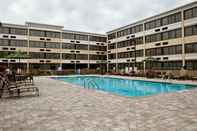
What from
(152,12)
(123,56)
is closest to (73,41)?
(123,56)

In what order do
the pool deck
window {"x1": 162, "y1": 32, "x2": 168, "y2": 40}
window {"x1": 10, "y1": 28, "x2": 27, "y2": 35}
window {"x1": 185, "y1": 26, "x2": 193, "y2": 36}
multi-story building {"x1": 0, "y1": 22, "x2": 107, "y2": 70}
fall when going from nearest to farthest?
1. the pool deck
2. window {"x1": 185, "y1": 26, "x2": 193, "y2": 36}
3. window {"x1": 162, "y1": 32, "x2": 168, "y2": 40}
4. multi-story building {"x1": 0, "y1": 22, "x2": 107, "y2": 70}
5. window {"x1": 10, "y1": 28, "x2": 27, "y2": 35}

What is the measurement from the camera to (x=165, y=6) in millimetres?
36594

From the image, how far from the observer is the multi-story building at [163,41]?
30562 millimetres

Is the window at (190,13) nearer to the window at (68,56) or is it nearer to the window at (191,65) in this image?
the window at (191,65)

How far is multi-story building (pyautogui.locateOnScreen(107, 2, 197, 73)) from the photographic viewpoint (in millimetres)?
30562

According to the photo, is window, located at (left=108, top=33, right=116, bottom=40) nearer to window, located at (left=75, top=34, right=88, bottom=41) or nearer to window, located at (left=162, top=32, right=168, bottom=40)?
window, located at (left=75, top=34, right=88, bottom=41)

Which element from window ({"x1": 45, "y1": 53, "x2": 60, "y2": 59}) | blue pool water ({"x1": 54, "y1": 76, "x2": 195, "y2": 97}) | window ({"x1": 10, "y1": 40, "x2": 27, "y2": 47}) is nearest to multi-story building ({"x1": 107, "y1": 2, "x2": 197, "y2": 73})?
blue pool water ({"x1": 54, "y1": 76, "x2": 195, "y2": 97})

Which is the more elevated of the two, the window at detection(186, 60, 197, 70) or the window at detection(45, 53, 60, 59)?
the window at detection(45, 53, 60, 59)

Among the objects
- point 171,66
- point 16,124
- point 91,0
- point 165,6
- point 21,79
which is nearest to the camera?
point 16,124

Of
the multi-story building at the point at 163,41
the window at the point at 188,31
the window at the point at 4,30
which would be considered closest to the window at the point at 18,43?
the window at the point at 4,30

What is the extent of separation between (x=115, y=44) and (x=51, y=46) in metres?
17.4

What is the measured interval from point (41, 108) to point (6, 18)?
47088 mm

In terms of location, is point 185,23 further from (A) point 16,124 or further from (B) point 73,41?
(A) point 16,124

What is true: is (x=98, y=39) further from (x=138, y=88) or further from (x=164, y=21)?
(x=138, y=88)
